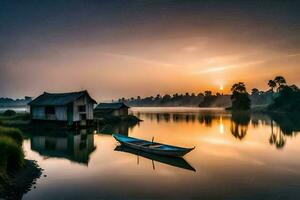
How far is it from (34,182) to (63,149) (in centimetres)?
1205

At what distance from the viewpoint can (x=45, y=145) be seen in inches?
1117

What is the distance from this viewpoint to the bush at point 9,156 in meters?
13.2

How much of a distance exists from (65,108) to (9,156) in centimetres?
2855

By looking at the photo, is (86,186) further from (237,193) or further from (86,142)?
(86,142)

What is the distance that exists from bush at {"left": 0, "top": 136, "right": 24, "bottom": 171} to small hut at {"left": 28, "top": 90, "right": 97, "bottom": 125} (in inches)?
1050

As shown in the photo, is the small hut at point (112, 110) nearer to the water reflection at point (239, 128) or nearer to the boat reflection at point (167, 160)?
the water reflection at point (239, 128)

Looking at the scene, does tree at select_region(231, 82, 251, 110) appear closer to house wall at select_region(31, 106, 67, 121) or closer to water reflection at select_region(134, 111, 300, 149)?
water reflection at select_region(134, 111, 300, 149)

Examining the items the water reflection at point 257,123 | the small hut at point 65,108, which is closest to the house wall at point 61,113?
the small hut at point 65,108

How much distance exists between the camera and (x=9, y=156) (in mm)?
14414

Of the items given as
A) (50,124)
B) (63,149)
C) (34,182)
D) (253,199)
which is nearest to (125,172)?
(34,182)

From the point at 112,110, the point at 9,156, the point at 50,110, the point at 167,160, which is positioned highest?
the point at 50,110

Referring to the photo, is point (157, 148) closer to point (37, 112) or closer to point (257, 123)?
point (37, 112)

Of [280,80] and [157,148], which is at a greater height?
[280,80]

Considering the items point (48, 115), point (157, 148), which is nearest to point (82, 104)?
point (48, 115)
